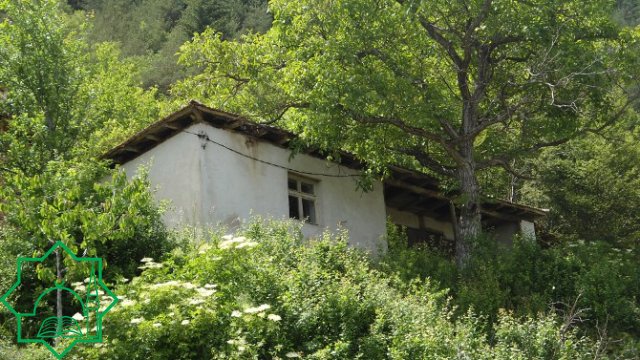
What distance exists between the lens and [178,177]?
1794 cm

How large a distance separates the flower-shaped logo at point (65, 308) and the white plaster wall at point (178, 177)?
12.2ft

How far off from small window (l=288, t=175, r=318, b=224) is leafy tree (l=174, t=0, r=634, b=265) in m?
1.44

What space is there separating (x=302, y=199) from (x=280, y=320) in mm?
7368

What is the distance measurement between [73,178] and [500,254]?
352 inches

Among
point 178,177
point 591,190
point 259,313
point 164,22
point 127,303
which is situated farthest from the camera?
point 164,22

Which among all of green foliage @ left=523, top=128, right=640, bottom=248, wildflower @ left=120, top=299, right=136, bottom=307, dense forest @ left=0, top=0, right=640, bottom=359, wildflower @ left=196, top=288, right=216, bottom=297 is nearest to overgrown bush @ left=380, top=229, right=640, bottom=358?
dense forest @ left=0, top=0, right=640, bottom=359

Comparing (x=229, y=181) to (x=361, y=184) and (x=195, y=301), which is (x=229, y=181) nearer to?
(x=361, y=184)

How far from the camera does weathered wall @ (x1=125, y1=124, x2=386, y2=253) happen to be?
57.4ft

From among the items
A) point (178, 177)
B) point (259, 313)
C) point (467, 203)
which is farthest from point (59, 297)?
point (467, 203)

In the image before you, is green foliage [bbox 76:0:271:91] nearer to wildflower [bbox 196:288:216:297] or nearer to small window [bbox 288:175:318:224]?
small window [bbox 288:175:318:224]

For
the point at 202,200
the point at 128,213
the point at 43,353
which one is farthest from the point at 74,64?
the point at 43,353

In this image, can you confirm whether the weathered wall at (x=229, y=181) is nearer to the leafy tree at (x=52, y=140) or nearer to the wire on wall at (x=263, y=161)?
the wire on wall at (x=263, y=161)

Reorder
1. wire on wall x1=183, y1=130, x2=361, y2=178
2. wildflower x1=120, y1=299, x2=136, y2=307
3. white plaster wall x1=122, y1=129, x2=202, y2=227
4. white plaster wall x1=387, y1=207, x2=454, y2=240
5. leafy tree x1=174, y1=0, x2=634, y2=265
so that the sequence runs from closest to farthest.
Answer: wildflower x1=120, y1=299, x2=136, y2=307, white plaster wall x1=122, y1=129, x2=202, y2=227, wire on wall x1=183, y1=130, x2=361, y2=178, leafy tree x1=174, y1=0, x2=634, y2=265, white plaster wall x1=387, y1=207, x2=454, y2=240

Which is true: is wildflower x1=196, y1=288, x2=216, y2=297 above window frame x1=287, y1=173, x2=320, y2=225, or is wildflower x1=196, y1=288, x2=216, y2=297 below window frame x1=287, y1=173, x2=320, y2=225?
below
